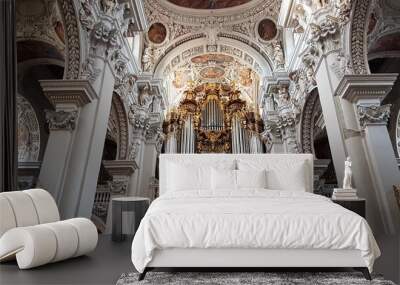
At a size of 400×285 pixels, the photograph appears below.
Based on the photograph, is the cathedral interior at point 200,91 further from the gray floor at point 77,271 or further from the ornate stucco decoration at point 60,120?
the gray floor at point 77,271

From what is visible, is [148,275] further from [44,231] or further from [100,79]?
[100,79]

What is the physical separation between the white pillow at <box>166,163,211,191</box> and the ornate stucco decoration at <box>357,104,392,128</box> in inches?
141

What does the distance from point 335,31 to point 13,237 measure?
22.3ft

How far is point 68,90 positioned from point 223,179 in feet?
12.1

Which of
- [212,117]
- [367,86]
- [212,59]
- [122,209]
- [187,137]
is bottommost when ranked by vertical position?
[122,209]

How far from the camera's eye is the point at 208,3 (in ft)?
42.2

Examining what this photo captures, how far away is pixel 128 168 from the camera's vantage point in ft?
32.6

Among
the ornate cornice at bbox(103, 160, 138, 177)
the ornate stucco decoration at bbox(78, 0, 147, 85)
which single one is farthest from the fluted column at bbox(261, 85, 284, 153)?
the ornate stucco decoration at bbox(78, 0, 147, 85)

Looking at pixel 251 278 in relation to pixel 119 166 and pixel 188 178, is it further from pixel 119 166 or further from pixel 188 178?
pixel 119 166

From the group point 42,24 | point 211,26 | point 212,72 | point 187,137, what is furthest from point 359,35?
point 212,72

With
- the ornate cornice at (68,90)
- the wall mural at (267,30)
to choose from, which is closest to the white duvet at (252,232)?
the ornate cornice at (68,90)

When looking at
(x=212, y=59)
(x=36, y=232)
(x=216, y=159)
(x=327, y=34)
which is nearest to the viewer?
(x=36, y=232)

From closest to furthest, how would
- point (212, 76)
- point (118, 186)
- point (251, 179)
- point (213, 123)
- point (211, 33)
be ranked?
point (251, 179), point (118, 186), point (211, 33), point (213, 123), point (212, 76)

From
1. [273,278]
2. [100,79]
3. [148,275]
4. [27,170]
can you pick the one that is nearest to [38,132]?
[27,170]
